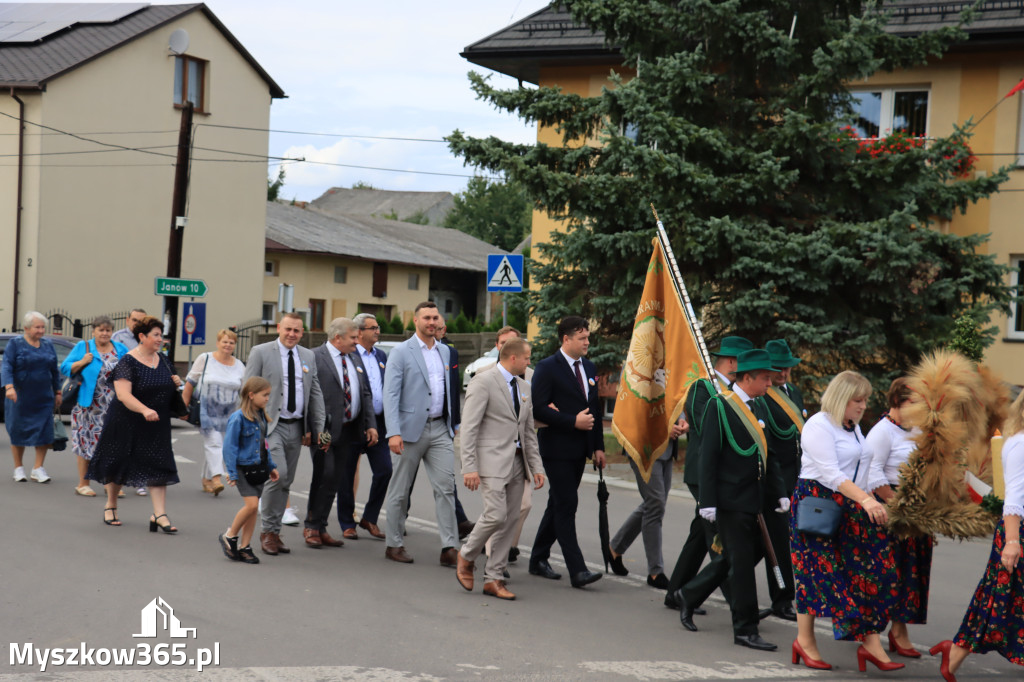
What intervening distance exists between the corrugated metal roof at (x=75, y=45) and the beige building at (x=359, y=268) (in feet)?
31.3

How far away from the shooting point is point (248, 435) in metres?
8.20

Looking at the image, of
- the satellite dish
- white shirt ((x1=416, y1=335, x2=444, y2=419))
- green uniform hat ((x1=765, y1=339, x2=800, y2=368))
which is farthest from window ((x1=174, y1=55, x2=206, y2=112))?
green uniform hat ((x1=765, y1=339, x2=800, y2=368))

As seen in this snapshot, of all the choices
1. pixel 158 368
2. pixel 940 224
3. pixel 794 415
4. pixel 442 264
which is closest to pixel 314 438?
pixel 158 368

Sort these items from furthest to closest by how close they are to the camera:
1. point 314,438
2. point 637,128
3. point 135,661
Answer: point 637,128 → point 314,438 → point 135,661

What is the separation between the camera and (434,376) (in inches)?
337

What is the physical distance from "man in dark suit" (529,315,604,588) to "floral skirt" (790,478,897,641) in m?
2.02

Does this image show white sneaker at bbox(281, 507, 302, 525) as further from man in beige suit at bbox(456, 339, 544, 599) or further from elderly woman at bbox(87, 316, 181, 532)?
man in beige suit at bbox(456, 339, 544, 599)

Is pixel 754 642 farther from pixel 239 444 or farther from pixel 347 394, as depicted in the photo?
pixel 347 394

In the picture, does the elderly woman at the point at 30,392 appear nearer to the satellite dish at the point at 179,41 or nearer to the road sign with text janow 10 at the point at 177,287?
the road sign with text janow 10 at the point at 177,287

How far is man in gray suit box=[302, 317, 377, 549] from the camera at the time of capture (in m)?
9.02

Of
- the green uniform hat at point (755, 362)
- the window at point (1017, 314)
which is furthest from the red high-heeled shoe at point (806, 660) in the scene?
the window at point (1017, 314)

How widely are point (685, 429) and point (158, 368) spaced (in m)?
4.55

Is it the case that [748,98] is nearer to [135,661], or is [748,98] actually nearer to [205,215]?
[135,661]

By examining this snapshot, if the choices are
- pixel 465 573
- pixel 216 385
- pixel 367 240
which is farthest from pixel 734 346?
pixel 367 240
